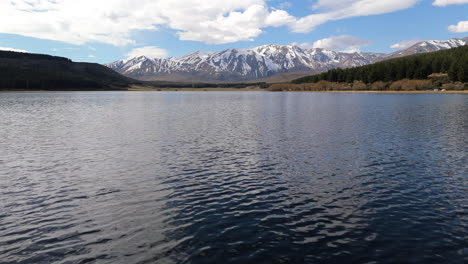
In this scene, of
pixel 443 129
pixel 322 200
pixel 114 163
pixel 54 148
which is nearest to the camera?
pixel 322 200

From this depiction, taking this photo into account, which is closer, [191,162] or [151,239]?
[151,239]

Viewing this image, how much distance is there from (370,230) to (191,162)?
21.9m

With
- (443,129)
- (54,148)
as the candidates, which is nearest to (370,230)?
(54,148)

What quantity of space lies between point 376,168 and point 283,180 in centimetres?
1103

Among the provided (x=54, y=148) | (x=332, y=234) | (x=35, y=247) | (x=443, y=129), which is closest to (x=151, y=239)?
(x=35, y=247)

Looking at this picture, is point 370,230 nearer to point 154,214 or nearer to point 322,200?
point 322,200

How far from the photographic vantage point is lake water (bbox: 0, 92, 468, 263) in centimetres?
1641

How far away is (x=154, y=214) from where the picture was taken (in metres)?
21.2

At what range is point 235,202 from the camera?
77.0 ft

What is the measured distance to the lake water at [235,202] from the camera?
16.4 m

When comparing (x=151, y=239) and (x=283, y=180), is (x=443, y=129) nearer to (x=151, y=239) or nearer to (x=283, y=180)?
(x=283, y=180)

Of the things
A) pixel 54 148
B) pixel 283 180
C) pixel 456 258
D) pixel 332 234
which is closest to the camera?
pixel 456 258

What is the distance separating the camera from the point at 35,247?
1686 centimetres

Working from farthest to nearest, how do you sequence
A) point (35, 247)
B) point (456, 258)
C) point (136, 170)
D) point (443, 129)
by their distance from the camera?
point (443, 129)
point (136, 170)
point (35, 247)
point (456, 258)
